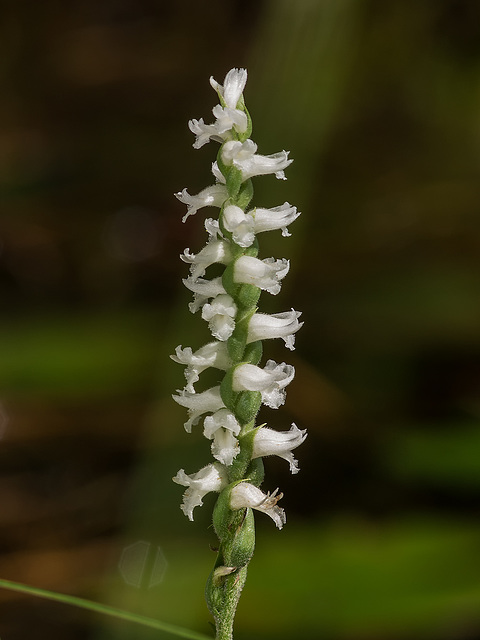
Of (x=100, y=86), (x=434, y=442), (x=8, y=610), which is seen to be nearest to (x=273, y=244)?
(x=434, y=442)

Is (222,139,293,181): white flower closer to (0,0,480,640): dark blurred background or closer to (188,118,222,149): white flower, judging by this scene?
(188,118,222,149): white flower

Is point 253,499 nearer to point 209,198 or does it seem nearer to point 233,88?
point 209,198

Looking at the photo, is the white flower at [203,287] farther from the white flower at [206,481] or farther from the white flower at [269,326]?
the white flower at [206,481]

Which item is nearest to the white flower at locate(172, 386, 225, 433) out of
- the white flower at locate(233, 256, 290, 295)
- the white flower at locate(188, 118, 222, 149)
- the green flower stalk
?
the green flower stalk

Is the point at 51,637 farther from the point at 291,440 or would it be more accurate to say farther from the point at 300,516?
the point at 291,440

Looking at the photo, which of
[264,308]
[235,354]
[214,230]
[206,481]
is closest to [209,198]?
[214,230]

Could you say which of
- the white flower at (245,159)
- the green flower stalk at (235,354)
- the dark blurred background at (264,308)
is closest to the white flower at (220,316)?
the green flower stalk at (235,354)
